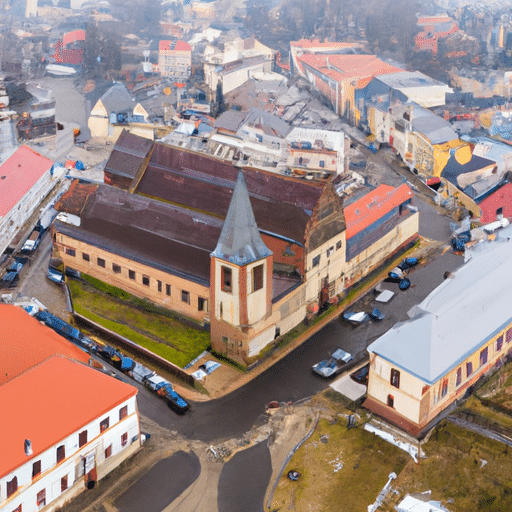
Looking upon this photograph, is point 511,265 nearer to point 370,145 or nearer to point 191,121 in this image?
point 370,145

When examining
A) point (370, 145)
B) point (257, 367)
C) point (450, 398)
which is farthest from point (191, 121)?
→ point (450, 398)

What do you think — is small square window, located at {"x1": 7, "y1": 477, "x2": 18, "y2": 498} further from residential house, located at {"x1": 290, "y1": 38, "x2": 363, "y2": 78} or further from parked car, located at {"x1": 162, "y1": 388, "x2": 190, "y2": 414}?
residential house, located at {"x1": 290, "y1": 38, "x2": 363, "y2": 78}

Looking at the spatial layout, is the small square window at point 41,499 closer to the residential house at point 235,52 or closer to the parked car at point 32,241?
the parked car at point 32,241

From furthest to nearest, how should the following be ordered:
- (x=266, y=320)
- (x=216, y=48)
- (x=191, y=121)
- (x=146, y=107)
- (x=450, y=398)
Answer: (x=216, y=48)
(x=146, y=107)
(x=191, y=121)
(x=266, y=320)
(x=450, y=398)

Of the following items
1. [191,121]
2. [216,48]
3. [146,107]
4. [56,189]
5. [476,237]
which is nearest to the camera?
[476,237]

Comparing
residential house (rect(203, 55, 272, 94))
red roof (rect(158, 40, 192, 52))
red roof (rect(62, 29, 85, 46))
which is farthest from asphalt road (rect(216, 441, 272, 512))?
red roof (rect(62, 29, 85, 46))

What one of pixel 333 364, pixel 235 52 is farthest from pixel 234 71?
pixel 333 364
